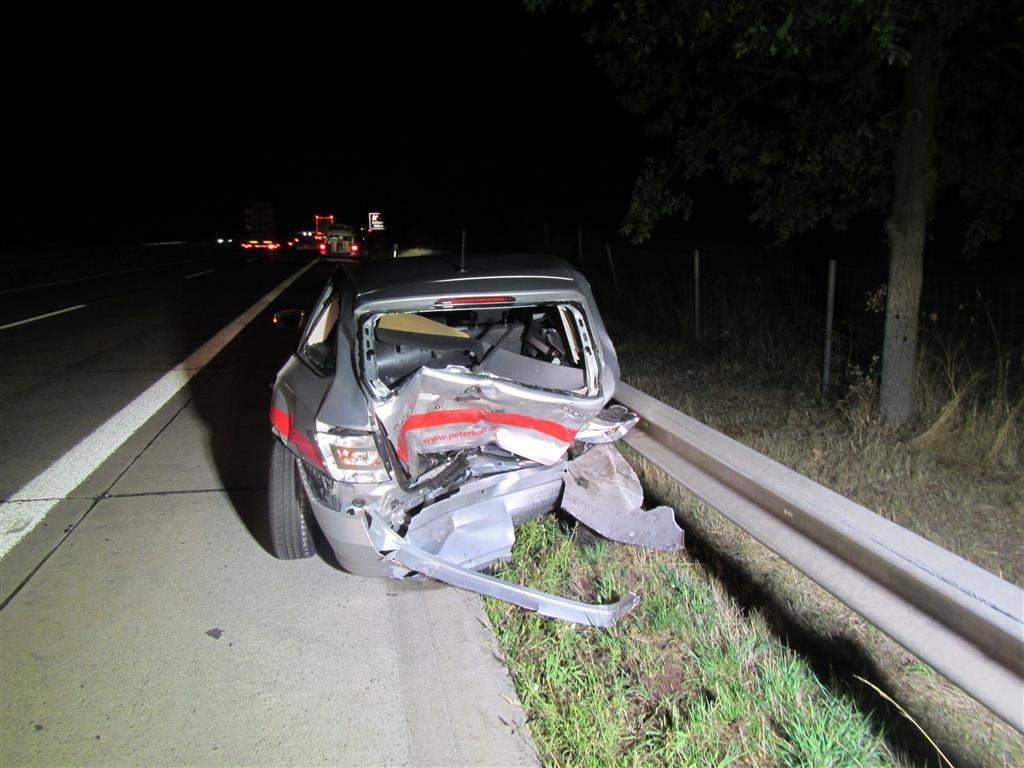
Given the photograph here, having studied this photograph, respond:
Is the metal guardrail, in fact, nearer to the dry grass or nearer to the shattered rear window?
the dry grass

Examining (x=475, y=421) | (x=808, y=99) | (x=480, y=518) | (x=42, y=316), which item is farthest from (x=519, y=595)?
(x=42, y=316)

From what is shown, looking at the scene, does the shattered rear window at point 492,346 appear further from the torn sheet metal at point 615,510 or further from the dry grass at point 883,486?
the dry grass at point 883,486

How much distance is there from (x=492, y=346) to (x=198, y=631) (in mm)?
2375

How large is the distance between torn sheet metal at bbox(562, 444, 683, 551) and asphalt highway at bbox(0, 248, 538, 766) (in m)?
0.74

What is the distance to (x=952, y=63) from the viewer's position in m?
6.78

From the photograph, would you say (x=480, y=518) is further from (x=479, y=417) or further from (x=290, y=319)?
(x=290, y=319)

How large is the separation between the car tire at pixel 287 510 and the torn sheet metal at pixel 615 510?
1.43m

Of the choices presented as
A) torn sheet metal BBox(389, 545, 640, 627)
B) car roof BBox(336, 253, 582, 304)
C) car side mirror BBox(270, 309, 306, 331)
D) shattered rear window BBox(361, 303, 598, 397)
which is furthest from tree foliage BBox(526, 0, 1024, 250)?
torn sheet metal BBox(389, 545, 640, 627)

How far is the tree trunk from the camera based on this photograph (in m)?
6.36

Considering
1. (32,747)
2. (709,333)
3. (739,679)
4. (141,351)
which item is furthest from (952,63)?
(141,351)

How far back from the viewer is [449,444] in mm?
4230

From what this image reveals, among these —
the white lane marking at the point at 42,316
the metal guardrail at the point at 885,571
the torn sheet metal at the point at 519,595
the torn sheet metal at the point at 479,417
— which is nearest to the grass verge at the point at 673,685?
the torn sheet metal at the point at 519,595

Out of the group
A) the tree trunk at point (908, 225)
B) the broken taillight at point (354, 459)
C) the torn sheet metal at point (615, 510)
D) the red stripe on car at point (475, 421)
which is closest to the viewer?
the broken taillight at point (354, 459)

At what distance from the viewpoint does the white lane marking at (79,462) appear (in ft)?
17.7
